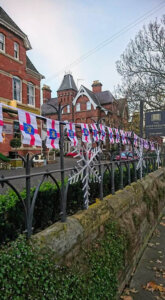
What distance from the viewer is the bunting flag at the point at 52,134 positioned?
2508mm

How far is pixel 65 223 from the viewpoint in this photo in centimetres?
240

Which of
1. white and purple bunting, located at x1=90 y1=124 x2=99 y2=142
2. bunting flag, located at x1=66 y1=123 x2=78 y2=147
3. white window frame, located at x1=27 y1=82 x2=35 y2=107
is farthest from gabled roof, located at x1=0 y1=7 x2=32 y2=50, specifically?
bunting flag, located at x1=66 y1=123 x2=78 y2=147

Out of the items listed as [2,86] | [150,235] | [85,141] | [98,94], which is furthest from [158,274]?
[98,94]

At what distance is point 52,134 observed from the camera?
101 inches

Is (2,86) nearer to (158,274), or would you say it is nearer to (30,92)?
(30,92)

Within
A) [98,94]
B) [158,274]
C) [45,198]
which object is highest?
[98,94]

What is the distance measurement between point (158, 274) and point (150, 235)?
5.44ft

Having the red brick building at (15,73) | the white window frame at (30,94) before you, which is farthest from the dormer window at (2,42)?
the white window frame at (30,94)

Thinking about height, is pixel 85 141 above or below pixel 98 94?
below

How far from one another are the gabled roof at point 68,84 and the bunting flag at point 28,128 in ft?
107

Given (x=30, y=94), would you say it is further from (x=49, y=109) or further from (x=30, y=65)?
(x=49, y=109)

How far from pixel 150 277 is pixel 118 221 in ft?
4.17

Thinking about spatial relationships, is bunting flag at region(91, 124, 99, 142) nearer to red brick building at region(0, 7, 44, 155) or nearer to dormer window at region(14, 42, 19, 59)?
red brick building at region(0, 7, 44, 155)

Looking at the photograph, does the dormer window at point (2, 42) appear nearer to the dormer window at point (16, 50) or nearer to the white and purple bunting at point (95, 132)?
the dormer window at point (16, 50)
